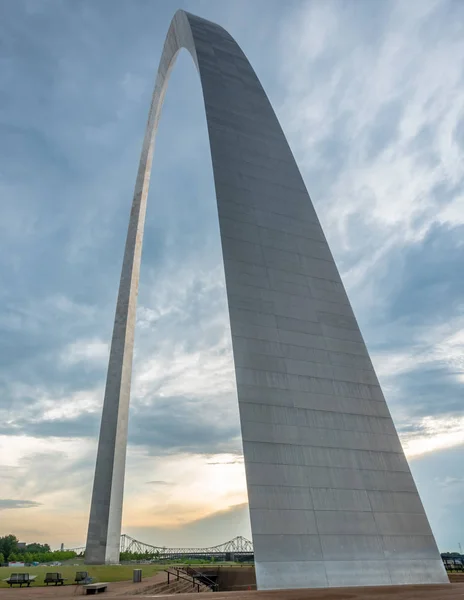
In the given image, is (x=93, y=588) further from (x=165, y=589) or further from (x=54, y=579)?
(x=54, y=579)

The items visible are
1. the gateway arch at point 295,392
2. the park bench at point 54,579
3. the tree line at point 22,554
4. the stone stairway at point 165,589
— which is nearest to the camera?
the gateway arch at point 295,392

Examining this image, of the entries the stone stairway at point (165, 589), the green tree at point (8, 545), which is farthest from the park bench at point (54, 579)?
the green tree at point (8, 545)

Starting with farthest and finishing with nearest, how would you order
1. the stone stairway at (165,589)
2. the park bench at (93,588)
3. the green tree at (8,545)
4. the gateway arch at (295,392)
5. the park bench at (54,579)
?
1. the green tree at (8,545)
2. the park bench at (54,579)
3. the stone stairway at (165,589)
4. the park bench at (93,588)
5. the gateway arch at (295,392)

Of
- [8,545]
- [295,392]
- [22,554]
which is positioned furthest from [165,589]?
[8,545]

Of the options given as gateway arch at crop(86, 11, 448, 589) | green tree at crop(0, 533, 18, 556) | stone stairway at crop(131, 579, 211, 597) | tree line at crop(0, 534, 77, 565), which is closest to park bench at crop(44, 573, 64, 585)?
→ stone stairway at crop(131, 579, 211, 597)

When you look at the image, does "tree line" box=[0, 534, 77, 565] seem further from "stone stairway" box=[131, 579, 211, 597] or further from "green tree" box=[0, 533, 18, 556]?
"stone stairway" box=[131, 579, 211, 597]

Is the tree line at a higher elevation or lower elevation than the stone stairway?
higher

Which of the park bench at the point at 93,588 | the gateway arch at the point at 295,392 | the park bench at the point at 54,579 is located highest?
the gateway arch at the point at 295,392

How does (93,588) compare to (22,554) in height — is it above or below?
below

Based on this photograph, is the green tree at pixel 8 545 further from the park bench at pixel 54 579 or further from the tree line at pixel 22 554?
the park bench at pixel 54 579
